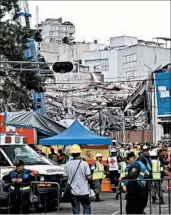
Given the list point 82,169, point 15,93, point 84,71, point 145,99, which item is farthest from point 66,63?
point 84,71

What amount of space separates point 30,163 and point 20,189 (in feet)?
11.4

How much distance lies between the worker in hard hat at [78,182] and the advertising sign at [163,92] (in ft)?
133

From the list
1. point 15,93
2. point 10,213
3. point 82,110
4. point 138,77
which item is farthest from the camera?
point 138,77

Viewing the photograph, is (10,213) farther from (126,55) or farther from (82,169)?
(126,55)


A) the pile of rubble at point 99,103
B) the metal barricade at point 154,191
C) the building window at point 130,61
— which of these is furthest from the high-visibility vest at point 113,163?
the building window at point 130,61

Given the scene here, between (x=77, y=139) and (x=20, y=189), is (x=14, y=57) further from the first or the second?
(x=20, y=189)

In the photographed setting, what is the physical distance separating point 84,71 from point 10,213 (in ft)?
209

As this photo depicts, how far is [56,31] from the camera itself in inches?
3501

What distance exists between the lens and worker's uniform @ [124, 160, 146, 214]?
39.0 feet

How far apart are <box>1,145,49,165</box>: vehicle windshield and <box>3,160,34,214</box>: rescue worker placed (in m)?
3.06

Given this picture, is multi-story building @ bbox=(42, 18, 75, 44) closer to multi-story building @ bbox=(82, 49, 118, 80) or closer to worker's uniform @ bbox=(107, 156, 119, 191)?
multi-story building @ bbox=(82, 49, 118, 80)

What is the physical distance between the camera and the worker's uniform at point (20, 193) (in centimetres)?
1315

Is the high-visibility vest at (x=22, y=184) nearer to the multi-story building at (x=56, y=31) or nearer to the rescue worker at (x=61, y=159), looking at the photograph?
the rescue worker at (x=61, y=159)

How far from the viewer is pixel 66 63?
68.6 feet
